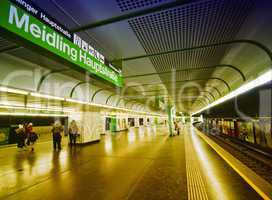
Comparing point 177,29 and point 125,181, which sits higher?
point 177,29

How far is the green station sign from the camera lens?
5.28 ft

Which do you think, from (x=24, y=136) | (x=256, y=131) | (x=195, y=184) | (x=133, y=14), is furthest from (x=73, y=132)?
(x=256, y=131)

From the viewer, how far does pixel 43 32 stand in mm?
1963

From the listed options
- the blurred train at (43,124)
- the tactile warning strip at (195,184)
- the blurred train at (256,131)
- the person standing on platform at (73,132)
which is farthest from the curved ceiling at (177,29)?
the blurred train at (43,124)

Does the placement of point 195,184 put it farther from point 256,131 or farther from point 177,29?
point 256,131

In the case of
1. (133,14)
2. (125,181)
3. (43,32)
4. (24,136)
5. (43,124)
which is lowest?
(125,181)

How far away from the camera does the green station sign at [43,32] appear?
1610 millimetres

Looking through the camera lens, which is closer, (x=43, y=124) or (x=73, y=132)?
(x=73, y=132)

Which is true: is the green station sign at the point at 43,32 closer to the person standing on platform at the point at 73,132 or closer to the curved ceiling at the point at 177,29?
the curved ceiling at the point at 177,29

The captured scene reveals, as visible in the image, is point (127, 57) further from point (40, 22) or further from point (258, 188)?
point (258, 188)

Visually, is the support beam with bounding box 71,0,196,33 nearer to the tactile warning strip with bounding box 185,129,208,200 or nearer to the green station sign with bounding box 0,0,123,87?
the green station sign with bounding box 0,0,123,87

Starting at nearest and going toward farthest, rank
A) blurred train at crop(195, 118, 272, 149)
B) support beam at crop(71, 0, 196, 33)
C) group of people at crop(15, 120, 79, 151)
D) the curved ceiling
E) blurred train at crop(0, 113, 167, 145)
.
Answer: support beam at crop(71, 0, 196, 33) < the curved ceiling < blurred train at crop(195, 118, 272, 149) < group of people at crop(15, 120, 79, 151) < blurred train at crop(0, 113, 167, 145)

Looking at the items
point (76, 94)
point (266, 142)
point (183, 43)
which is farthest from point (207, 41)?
point (76, 94)

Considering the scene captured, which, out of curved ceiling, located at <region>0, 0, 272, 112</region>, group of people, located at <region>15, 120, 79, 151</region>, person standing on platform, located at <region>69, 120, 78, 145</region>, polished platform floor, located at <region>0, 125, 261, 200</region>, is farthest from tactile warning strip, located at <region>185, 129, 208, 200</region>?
person standing on platform, located at <region>69, 120, 78, 145</region>
